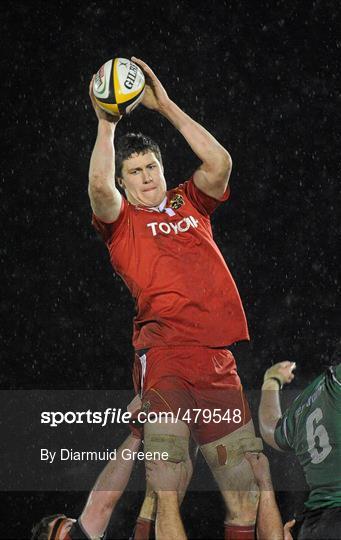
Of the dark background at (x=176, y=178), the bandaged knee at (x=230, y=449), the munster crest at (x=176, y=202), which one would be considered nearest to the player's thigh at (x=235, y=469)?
the bandaged knee at (x=230, y=449)

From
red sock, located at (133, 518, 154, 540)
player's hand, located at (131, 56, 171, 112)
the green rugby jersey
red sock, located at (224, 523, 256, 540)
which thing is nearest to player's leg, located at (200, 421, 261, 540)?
red sock, located at (224, 523, 256, 540)

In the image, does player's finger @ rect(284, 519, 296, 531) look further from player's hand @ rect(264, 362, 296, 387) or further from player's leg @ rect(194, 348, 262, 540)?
player's hand @ rect(264, 362, 296, 387)

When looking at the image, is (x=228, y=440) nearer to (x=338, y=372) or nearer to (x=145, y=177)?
(x=338, y=372)

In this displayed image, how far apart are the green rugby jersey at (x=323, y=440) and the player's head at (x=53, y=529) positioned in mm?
1270

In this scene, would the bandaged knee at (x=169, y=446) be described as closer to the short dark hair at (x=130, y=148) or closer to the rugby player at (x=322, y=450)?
the rugby player at (x=322, y=450)

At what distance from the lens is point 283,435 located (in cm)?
342

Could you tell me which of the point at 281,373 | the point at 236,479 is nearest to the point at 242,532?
the point at 236,479

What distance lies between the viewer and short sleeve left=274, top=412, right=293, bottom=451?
11.1ft

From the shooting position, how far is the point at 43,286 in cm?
502

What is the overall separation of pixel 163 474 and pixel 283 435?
49cm

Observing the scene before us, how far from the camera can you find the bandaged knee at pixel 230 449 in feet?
11.3

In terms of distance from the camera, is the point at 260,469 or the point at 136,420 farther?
the point at 136,420

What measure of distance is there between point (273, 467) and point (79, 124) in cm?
219

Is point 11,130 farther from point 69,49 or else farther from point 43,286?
point 43,286
